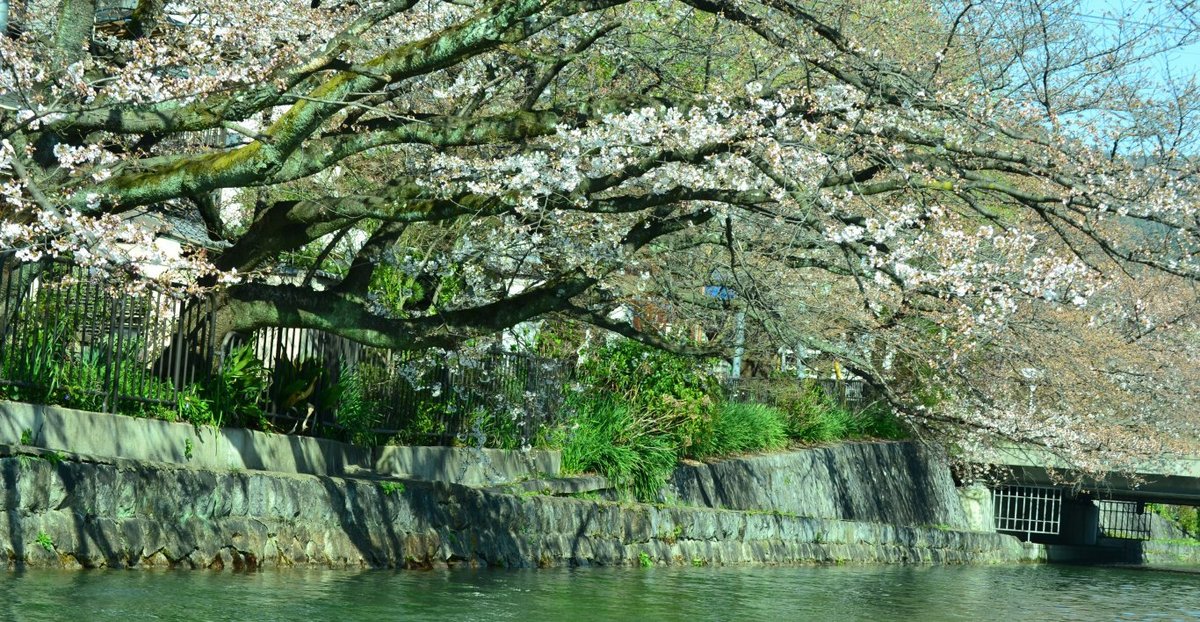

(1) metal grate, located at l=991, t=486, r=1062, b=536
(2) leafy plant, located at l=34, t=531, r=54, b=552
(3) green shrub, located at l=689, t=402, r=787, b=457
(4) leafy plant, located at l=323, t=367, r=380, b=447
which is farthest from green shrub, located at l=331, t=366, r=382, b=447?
(1) metal grate, located at l=991, t=486, r=1062, b=536

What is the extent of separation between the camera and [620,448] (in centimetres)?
1819

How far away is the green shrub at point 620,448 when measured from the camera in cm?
1791

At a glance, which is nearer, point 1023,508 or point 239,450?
point 239,450

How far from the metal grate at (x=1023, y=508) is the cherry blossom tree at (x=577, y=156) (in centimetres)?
2560

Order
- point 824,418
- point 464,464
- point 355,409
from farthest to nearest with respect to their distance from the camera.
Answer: point 824,418, point 464,464, point 355,409

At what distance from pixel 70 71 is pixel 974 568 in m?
21.5

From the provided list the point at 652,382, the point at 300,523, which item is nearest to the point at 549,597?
the point at 300,523

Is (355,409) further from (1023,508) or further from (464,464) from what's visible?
(1023,508)

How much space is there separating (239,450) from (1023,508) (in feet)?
108

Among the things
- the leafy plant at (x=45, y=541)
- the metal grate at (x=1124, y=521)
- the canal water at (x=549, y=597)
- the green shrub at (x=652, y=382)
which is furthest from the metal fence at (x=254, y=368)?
the metal grate at (x=1124, y=521)

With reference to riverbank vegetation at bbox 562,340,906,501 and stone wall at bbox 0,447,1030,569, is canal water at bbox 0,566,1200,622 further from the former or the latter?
riverbank vegetation at bbox 562,340,906,501

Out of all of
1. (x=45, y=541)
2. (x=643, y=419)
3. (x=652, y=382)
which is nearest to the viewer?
(x=45, y=541)

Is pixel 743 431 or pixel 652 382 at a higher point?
pixel 652 382

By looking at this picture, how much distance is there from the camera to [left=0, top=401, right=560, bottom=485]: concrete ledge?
32.6 ft
